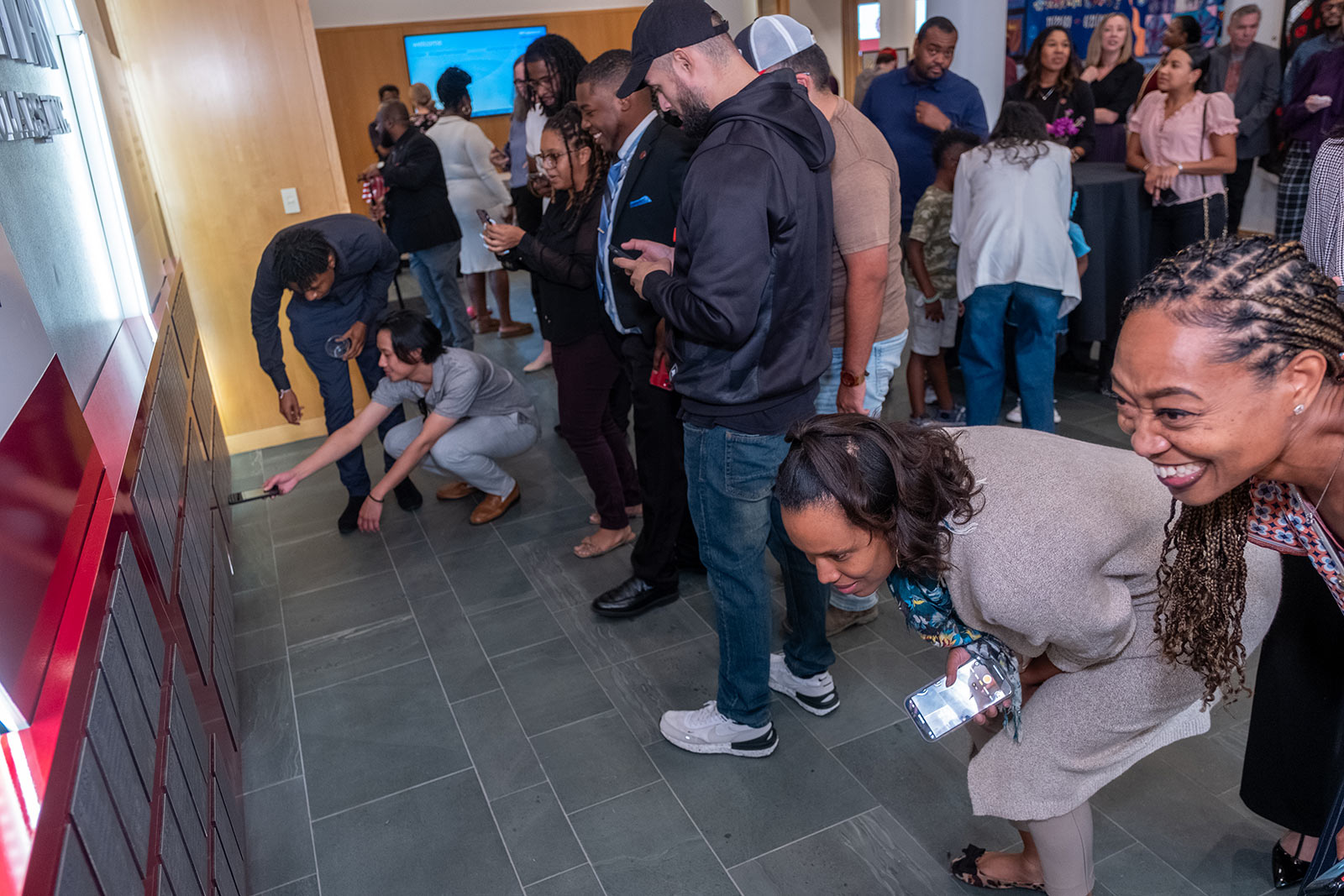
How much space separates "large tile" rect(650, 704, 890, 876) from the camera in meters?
2.03

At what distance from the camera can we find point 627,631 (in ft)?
9.30

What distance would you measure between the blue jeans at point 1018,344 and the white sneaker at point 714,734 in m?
1.88

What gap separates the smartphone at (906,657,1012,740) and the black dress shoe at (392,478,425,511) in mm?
2725

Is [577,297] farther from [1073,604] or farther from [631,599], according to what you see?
[1073,604]

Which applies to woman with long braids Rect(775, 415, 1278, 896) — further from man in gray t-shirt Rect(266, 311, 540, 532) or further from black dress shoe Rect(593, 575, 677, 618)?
man in gray t-shirt Rect(266, 311, 540, 532)

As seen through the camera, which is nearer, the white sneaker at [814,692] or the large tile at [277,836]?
the large tile at [277,836]

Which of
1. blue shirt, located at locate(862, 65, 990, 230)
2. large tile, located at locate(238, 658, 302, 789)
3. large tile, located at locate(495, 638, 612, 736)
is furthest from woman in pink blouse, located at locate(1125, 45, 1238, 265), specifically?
large tile, located at locate(238, 658, 302, 789)

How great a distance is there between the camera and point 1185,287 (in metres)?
1.06

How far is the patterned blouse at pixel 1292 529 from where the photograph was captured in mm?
1246

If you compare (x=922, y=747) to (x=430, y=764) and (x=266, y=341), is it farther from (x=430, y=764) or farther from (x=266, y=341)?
(x=266, y=341)

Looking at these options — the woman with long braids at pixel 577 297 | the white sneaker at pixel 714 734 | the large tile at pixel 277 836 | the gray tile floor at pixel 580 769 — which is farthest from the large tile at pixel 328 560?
the white sneaker at pixel 714 734

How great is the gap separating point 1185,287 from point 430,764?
77.8 inches

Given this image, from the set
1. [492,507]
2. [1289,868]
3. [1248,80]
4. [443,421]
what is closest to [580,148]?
A: [443,421]

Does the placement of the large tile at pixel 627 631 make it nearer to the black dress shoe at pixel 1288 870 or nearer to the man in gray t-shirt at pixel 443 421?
the man in gray t-shirt at pixel 443 421
